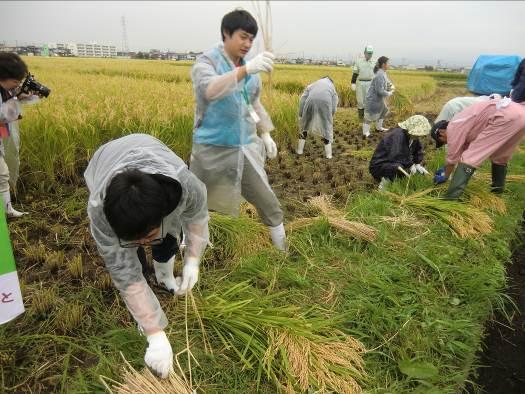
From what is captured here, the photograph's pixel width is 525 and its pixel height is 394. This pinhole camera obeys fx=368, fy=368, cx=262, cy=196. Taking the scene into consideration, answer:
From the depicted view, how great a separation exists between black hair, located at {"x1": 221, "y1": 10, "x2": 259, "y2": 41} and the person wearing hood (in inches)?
205

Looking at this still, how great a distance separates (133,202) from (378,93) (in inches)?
255

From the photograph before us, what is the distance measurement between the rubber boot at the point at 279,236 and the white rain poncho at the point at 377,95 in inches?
194

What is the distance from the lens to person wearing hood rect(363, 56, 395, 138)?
263 inches

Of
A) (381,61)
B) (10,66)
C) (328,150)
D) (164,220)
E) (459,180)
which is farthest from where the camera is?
(381,61)

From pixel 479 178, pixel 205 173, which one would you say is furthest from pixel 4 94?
pixel 479 178

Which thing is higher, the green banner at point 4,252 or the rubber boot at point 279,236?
the green banner at point 4,252

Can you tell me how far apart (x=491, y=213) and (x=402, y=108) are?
7322 millimetres

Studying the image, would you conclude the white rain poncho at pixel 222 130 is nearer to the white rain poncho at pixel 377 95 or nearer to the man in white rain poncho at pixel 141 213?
the man in white rain poncho at pixel 141 213

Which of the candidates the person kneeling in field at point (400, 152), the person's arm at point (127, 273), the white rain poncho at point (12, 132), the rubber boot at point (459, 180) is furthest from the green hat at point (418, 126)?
the white rain poncho at point (12, 132)

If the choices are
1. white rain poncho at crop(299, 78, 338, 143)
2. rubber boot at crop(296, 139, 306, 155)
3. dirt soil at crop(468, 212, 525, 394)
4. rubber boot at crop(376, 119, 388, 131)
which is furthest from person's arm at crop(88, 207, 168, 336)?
rubber boot at crop(376, 119, 388, 131)

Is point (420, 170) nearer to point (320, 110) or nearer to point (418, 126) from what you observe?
point (418, 126)

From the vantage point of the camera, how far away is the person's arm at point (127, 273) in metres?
1.28

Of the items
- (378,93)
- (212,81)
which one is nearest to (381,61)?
(378,93)

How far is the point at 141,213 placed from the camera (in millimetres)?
1114
